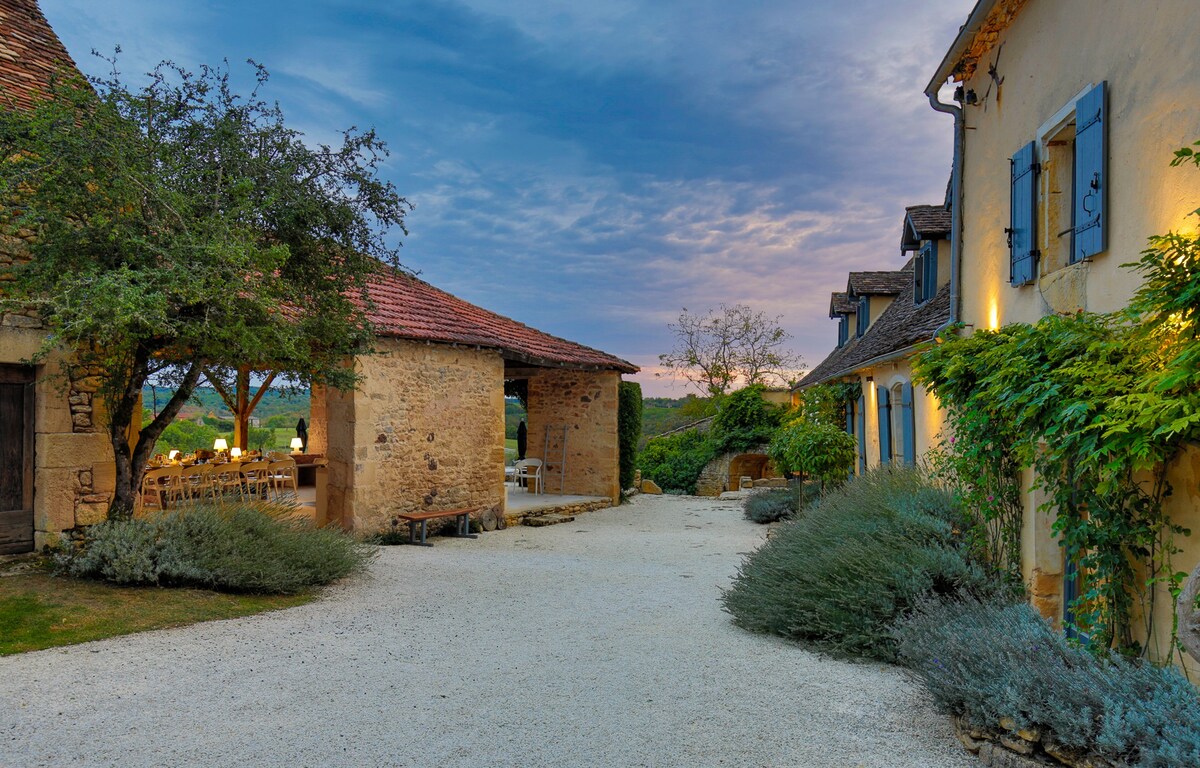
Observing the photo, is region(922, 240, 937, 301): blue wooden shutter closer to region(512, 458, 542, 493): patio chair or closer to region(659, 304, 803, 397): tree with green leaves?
region(512, 458, 542, 493): patio chair

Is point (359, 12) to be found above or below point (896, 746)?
above

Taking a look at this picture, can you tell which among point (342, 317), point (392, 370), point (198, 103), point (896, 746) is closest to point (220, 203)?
point (198, 103)

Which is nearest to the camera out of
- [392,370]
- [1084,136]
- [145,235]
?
[1084,136]

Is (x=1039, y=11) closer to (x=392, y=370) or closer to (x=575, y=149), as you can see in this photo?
(x=392, y=370)

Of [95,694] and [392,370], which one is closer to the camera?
[95,694]

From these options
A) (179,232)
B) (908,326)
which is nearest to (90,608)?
(179,232)

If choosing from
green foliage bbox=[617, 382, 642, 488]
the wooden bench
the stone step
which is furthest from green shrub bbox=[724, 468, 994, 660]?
green foliage bbox=[617, 382, 642, 488]

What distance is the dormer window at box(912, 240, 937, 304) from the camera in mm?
9586

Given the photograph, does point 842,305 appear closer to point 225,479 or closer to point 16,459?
point 225,479

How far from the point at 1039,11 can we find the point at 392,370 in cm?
829

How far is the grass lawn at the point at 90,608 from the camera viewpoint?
4746 mm

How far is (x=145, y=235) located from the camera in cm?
574

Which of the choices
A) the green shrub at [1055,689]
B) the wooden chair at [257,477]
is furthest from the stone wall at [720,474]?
the green shrub at [1055,689]

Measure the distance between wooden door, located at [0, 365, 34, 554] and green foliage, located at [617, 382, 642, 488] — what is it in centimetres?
1062
